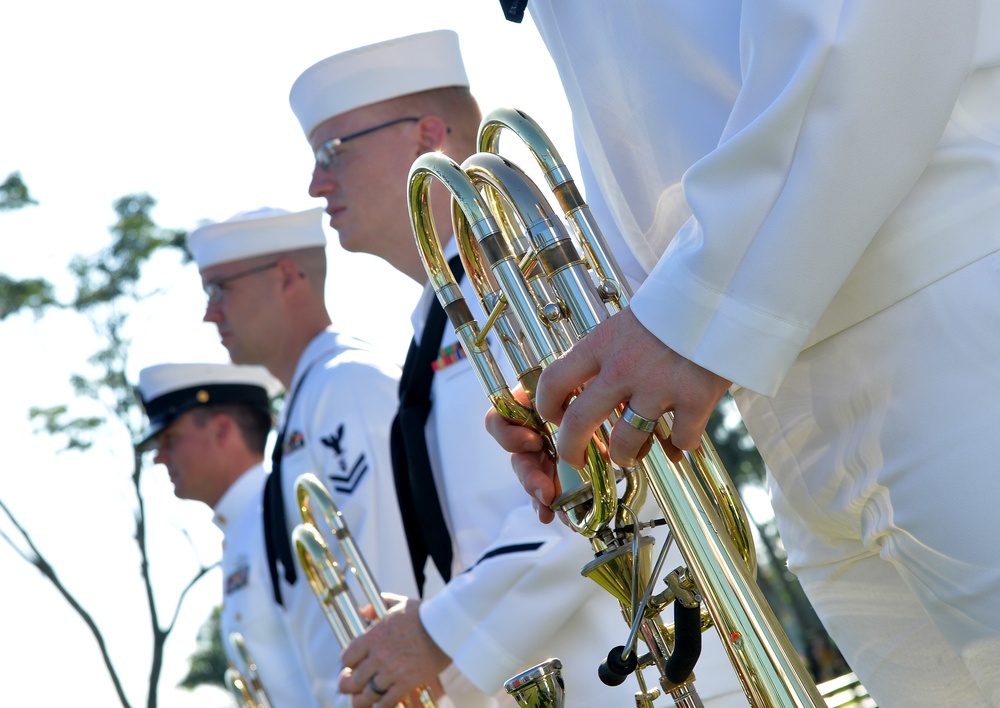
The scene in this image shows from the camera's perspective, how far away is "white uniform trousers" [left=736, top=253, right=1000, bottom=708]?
147 cm

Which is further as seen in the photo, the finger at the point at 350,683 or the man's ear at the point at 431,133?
the man's ear at the point at 431,133

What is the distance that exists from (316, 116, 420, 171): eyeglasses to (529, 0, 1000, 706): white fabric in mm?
2600

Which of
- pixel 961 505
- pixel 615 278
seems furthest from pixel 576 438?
pixel 961 505

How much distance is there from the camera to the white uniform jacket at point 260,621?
5.99 m

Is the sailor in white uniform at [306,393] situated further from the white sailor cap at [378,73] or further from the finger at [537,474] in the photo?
the finger at [537,474]

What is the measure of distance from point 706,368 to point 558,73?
26.9 inches

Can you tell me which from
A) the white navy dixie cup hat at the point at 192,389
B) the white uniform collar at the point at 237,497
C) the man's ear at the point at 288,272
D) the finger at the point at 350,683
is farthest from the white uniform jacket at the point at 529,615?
the white navy dixie cup hat at the point at 192,389

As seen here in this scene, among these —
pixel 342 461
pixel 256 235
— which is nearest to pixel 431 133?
pixel 342 461

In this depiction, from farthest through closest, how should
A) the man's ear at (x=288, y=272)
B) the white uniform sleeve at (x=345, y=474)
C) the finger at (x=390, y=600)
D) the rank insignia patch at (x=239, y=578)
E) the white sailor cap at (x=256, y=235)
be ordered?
the rank insignia patch at (x=239, y=578), the white sailor cap at (x=256, y=235), the man's ear at (x=288, y=272), the white uniform sleeve at (x=345, y=474), the finger at (x=390, y=600)

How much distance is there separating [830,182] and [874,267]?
13cm

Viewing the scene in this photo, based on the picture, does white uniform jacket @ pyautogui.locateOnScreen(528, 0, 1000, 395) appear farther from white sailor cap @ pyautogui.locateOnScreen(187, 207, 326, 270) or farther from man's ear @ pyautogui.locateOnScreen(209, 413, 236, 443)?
man's ear @ pyautogui.locateOnScreen(209, 413, 236, 443)

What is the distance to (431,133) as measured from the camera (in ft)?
13.4

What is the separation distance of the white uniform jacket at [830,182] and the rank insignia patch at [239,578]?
16.3ft

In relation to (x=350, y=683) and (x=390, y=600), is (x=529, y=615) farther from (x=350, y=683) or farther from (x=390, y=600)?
(x=390, y=600)
